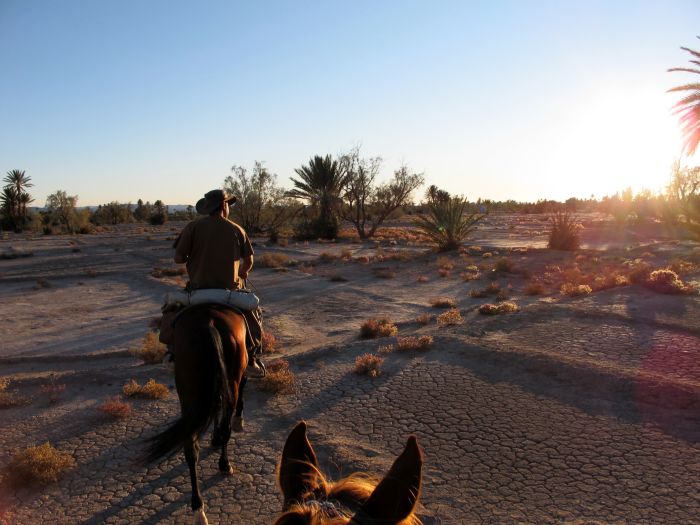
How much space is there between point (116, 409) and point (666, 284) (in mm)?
11145

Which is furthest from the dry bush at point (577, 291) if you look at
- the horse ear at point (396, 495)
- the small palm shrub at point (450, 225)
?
the small palm shrub at point (450, 225)

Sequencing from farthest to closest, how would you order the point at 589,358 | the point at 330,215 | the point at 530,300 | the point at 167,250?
the point at 330,215, the point at 167,250, the point at 530,300, the point at 589,358

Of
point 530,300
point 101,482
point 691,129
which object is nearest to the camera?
point 101,482

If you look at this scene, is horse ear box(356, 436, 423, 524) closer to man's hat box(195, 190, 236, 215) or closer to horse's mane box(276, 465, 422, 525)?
horse's mane box(276, 465, 422, 525)

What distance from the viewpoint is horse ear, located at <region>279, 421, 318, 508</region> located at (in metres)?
1.69

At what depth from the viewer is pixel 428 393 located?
6262 mm

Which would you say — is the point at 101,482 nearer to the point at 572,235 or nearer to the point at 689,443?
the point at 689,443

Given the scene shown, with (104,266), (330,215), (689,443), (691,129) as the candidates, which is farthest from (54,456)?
(330,215)

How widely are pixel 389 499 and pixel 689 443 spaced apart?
460 cm

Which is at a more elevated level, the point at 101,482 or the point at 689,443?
the point at 689,443

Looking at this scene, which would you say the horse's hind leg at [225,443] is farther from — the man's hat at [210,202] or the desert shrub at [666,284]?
the desert shrub at [666,284]

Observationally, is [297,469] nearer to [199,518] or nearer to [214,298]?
[199,518]

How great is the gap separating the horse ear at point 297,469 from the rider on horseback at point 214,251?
3.23 metres

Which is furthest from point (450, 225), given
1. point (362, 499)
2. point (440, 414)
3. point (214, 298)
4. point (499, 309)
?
point (362, 499)
